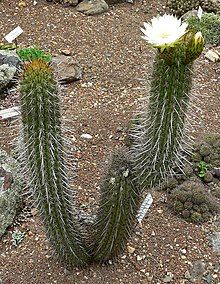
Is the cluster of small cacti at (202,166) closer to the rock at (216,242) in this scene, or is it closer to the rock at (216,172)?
the rock at (216,172)

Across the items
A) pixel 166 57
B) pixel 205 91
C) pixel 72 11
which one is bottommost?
pixel 205 91

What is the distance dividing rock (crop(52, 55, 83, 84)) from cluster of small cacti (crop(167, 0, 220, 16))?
69.3 inches

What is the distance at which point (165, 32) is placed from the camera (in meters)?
2.10

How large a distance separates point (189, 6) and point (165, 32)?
13.8 feet

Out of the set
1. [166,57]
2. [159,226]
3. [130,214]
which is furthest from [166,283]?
[166,57]

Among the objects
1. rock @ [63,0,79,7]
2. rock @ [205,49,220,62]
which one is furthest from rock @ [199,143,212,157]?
rock @ [63,0,79,7]

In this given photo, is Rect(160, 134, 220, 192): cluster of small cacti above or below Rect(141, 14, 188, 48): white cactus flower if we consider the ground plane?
below

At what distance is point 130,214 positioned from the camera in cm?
276

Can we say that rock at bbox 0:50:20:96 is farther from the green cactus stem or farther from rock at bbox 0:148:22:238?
the green cactus stem

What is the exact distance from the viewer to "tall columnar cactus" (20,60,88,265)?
2244 mm

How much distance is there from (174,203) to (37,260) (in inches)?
39.3

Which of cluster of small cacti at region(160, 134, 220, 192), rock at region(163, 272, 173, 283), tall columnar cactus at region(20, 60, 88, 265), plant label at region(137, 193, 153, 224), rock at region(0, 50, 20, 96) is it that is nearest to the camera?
tall columnar cactus at region(20, 60, 88, 265)

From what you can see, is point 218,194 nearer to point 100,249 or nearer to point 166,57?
point 100,249

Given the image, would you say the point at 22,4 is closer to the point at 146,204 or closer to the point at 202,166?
the point at 202,166
